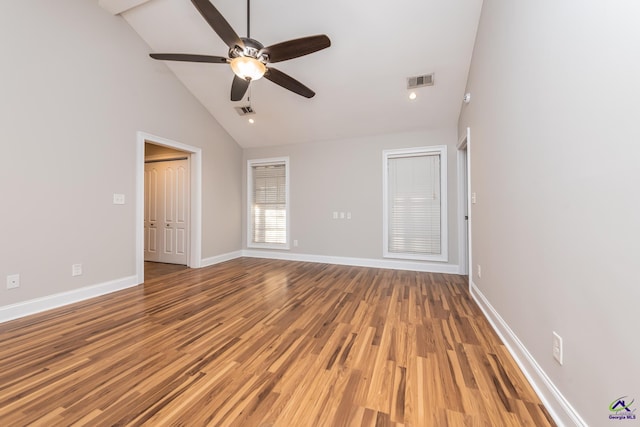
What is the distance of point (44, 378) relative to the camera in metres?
1.58

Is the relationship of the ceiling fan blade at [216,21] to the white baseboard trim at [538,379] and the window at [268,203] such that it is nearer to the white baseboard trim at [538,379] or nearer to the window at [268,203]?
the white baseboard trim at [538,379]

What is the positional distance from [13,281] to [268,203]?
3873 mm

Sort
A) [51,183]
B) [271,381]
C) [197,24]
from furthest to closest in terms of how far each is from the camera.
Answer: [197,24], [51,183], [271,381]

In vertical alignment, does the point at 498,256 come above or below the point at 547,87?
below

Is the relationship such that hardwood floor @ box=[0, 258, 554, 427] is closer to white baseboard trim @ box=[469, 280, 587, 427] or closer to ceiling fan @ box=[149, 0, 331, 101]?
white baseboard trim @ box=[469, 280, 587, 427]

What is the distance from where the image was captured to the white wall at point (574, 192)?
0.91 m

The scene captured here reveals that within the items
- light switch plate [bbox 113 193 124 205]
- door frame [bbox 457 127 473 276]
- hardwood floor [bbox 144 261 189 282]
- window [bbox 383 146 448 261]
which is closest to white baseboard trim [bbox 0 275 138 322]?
hardwood floor [bbox 144 261 189 282]

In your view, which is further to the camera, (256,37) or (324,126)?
(324,126)

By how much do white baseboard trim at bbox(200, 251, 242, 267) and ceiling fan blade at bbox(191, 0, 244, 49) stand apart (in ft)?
12.5

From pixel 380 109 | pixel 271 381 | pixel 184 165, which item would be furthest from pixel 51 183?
pixel 380 109

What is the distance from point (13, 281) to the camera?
2.47 m

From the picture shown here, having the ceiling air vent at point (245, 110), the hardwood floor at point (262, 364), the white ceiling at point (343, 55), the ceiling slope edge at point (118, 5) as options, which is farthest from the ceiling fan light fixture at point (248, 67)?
the hardwood floor at point (262, 364)

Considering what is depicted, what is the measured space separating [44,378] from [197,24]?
3.95 metres

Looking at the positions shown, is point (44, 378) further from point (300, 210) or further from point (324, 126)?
point (324, 126)
